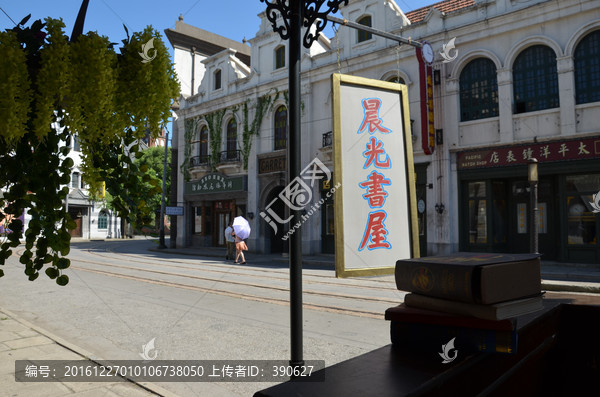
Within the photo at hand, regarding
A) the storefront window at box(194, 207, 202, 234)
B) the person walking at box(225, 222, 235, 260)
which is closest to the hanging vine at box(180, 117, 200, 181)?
the storefront window at box(194, 207, 202, 234)

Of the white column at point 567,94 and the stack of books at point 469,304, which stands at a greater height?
the white column at point 567,94

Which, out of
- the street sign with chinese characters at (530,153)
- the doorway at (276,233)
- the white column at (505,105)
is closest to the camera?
the street sign with chinese characters at (530,153)

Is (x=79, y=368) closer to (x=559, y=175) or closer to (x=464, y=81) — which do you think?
(x=559, y=175)

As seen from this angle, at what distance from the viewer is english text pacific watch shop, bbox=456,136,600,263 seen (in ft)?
46.9

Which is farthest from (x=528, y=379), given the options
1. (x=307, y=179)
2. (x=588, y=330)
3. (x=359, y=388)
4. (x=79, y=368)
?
(x=307, y=179)

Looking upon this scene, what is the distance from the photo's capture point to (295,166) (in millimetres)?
2479

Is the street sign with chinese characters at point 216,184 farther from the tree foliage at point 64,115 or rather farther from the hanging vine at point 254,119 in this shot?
the tree foliage at point 64,115

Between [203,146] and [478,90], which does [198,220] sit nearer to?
[203,146]

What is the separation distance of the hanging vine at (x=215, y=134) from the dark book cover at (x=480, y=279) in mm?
24980

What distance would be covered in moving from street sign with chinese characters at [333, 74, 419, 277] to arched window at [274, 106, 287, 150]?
19.9m

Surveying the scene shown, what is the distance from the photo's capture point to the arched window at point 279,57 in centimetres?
2369

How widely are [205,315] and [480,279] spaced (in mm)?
6517

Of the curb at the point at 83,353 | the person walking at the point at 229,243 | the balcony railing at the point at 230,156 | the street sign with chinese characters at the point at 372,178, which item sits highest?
the balcony railing at the point at 230,156

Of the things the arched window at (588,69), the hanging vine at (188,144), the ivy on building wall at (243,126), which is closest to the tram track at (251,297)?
the arched window at (588,69)
